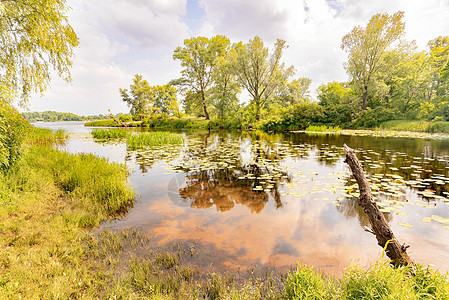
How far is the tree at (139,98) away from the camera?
5534cm

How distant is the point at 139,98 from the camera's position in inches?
2215

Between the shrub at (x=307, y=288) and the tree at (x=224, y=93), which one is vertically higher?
the tree at (x=224, y=93)

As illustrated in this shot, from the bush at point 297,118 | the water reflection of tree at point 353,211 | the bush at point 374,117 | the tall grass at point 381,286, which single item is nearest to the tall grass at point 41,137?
the tall grass at point 381,286

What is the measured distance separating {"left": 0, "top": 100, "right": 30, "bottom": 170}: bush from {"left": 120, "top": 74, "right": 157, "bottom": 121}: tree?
174 ft

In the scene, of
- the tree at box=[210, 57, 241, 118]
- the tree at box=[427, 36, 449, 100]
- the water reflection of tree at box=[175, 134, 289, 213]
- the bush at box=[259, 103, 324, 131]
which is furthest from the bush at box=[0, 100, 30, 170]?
the tree at box=[427, 36, 449, 100]

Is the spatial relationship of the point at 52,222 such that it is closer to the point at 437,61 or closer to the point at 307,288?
the point at 307,288

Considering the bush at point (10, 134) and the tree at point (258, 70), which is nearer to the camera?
the bush at point (10, 134)

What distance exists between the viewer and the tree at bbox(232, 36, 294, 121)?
29.6m

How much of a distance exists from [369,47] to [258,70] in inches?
626

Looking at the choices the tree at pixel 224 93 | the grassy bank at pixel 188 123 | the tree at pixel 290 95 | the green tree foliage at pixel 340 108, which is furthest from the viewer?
the tree at pixel 290 95

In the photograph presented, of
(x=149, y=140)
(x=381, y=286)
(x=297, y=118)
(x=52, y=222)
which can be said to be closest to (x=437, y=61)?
(x=297, y=118)

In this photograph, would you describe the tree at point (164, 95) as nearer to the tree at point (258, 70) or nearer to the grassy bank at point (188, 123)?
the grassy bank at point (188, 123)

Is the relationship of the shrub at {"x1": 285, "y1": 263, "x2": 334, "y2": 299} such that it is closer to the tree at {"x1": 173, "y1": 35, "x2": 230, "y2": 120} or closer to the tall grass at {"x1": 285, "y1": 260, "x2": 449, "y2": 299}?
the tall grass at {"x1": 285, "y1": 260, "x2": 449, "y2": 299}

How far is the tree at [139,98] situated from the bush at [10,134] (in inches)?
2083
